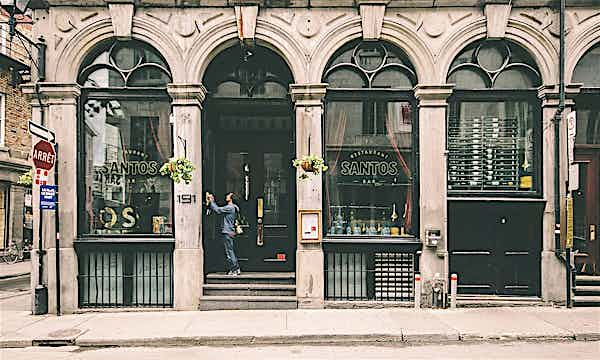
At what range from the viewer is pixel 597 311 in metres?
12.4

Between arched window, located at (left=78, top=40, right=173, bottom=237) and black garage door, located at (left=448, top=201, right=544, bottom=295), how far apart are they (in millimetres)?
6330

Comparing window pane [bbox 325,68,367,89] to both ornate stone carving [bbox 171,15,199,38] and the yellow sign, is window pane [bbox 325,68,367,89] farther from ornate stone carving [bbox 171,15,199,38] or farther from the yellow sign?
the yellow sign

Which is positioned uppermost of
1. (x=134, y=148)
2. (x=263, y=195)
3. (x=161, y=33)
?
(x=161, y=33)

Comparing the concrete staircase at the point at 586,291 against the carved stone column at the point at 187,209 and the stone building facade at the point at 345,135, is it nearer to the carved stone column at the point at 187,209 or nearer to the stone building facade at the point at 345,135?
the stone building facade at the point at 345,135

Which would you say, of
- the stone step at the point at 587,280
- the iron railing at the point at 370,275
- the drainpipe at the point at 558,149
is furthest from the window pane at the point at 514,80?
the stone step at the point at 587,280

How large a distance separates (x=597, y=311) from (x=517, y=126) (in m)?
4.16

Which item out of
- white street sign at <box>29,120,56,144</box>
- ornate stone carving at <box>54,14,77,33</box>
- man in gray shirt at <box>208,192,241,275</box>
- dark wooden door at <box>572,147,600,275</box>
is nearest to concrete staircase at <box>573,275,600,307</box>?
dark wooden door at <box>572,147,600,275</box>

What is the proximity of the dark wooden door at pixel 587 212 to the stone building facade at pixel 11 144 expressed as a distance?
23.4 metres

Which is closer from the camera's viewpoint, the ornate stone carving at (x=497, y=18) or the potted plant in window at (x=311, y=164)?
the potted plant in window at (x=311, y=164)

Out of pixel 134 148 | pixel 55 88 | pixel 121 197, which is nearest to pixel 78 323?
pixel 121 197

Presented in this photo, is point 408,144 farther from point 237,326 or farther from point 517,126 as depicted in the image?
point 237,326

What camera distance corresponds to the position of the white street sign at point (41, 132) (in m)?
12.0

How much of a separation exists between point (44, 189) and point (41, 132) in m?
1.14

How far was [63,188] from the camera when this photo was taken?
12914 millimetres
